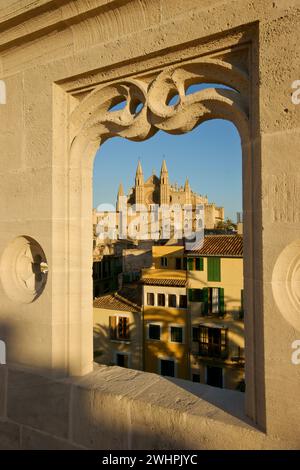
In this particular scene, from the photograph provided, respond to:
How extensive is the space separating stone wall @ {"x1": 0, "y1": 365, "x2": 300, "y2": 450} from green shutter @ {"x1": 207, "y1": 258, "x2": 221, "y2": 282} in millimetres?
11685

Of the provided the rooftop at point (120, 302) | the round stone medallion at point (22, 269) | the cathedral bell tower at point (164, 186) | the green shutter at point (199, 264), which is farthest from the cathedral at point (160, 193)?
the round stone medallion at point (22, 269)

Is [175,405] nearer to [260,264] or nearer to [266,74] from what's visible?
[260,264]

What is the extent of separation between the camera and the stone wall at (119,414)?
151cm

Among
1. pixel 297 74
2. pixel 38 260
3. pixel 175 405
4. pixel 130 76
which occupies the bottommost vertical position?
pixel 175 405

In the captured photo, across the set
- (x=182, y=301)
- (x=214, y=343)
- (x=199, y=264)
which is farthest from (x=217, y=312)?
(x=199, y=264)

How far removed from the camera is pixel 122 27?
173 cm

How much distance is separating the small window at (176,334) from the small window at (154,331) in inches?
24.2

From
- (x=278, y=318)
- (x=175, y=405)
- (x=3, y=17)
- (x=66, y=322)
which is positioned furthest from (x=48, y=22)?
(x=175, y=405)

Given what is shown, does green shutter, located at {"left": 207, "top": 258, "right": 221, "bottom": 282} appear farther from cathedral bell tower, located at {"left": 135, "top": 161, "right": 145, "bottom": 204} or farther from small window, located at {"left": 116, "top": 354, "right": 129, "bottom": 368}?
cathedral bell tower, located at {"left": 135, "top": 161, "right": 145, "bottom": 204}

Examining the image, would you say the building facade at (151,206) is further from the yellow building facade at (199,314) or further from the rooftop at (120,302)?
the yellow building facade at (199,314)

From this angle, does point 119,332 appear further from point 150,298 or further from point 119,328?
point 150,298

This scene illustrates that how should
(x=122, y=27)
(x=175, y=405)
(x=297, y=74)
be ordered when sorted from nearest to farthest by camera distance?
(x=297, y=74) < (x=175, y=405) < (x=122, y=27)

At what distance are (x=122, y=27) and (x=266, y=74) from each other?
32.4 inches

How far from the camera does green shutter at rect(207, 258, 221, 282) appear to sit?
528 inches
